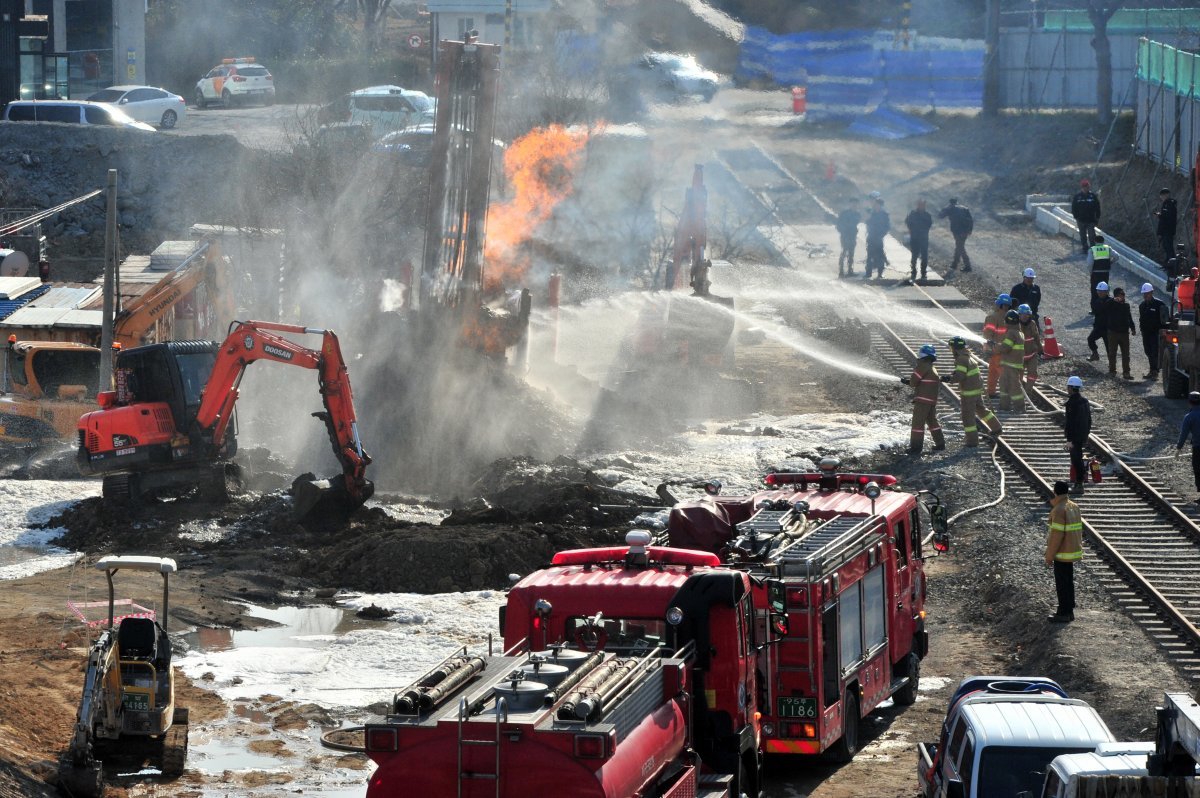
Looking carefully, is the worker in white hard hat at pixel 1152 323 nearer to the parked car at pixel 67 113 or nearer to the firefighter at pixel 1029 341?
the firefighter at pixel 1029 341

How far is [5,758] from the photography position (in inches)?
569

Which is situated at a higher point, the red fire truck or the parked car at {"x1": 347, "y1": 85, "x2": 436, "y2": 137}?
the parked car at {"x1": 347, "y1": 85, "x2": 436, "y2": 137}

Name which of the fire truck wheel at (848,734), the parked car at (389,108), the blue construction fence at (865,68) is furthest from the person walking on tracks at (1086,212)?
the fire truck wheel at (848,734)

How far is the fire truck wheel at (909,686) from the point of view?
17938 mm

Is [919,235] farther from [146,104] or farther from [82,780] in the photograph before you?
[82,780]

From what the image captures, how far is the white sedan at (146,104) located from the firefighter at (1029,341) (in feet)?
105

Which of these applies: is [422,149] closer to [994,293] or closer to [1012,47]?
[994,293]

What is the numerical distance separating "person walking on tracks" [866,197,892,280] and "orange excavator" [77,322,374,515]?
1800 centimetres

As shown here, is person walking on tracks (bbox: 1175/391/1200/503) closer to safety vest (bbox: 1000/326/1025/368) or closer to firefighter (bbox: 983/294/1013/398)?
safety vest (bbox: 1000/326/1025/368)

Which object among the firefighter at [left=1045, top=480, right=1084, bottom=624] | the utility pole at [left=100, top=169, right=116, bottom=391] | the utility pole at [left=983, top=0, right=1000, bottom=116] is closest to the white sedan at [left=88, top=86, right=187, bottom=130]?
the utility pole at [left=983, top=0, right=1000, bottom=116]

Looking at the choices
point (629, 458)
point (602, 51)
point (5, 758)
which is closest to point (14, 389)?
point (629, 458)

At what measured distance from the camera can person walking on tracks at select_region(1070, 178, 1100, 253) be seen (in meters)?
40.0

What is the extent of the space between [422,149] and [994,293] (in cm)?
1468

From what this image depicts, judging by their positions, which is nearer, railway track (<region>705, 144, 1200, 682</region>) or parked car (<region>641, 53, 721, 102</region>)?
railway track (<region>705, 144, 1200, 682</region>)
